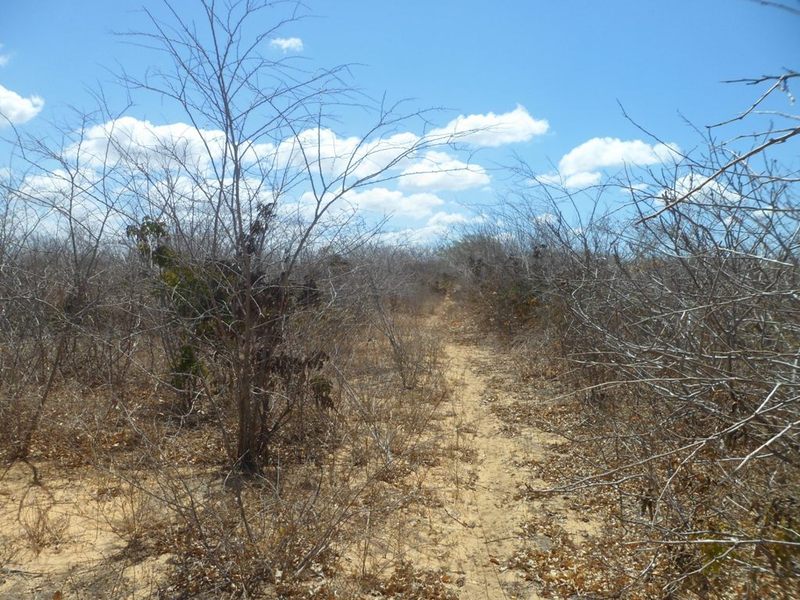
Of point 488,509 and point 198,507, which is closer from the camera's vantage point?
point 198,507

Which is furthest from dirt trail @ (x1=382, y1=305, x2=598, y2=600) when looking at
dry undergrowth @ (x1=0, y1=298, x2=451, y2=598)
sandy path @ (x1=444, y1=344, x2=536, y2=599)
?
dry undergrowth @ (x1=0, y1=298, x2=451, y2=598)

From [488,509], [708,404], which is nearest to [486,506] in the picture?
[488,509]

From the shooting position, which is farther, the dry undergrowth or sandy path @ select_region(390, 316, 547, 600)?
sandy path @ select_region(390, 316, 547, 600)

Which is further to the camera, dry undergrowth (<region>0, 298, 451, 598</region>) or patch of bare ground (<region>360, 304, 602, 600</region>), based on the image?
patch of bare ground (<region>360, 304, 602, 600</region>)

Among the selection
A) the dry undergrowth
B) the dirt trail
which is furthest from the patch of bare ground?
the dry undergrowth

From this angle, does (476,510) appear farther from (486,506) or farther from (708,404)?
(708,404)

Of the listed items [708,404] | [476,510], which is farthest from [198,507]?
[708,404]

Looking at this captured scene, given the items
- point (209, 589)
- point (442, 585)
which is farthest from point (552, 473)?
point (209, 589)

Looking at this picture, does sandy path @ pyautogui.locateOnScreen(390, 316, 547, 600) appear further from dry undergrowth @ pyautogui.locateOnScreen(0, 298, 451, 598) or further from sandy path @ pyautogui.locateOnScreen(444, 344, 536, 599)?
dry undergrowth @ pyautogui.locateOnScreen(0, 298, 451, 598)

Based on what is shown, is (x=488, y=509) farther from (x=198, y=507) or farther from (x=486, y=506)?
(x=198, y=507)

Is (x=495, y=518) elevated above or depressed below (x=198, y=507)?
below

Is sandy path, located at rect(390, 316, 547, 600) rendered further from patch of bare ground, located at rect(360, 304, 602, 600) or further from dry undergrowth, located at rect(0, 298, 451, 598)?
dry undergrowth, located at rect(0, 298, 451, 598)

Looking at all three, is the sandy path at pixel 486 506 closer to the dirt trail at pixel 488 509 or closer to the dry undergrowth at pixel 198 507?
the dirt trail at pixel 488 509

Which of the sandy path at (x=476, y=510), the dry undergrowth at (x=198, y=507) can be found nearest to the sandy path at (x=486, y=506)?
the sandy path at (x=476, y=510)
